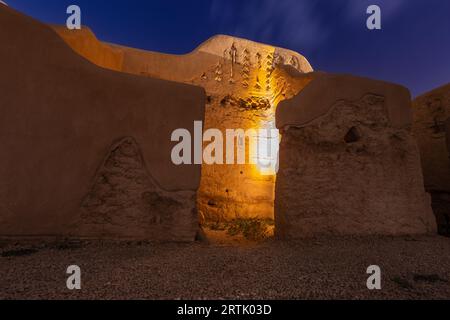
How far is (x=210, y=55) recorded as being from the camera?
8961 millimetres

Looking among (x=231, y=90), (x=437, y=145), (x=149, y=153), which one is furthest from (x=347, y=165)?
(x=231, y=90)

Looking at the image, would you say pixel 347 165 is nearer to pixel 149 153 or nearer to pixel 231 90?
pixel 149 153

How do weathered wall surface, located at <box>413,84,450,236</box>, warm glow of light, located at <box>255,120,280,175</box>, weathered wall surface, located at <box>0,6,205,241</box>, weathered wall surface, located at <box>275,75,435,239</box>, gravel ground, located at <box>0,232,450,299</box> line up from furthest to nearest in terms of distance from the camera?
warm glow of light, located at <box>255,120,280,175</box>
weathered wall surface, located at <box>413,84,450,236</box>
weathered wall surface, located at <box>275,75,435,239</box>
weathered wall surface, located at <box>0,6,205,241</box>
gravel ground, located at <box>0,232,450,299</box>

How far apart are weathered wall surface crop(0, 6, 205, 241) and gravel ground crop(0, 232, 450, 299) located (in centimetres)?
34

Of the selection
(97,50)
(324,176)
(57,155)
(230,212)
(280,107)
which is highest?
(97,50)

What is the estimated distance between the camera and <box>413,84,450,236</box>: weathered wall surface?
6.35 metres

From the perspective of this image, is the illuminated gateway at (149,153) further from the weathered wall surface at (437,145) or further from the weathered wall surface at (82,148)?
the weathered wall surface at (437,145)

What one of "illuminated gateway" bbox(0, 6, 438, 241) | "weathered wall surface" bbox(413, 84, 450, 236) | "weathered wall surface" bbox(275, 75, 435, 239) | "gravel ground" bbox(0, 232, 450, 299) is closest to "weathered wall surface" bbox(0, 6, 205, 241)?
"illuminated gateway" bbox(0, 6, 438, 241)

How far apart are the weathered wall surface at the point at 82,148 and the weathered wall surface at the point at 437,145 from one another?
22.0 feet

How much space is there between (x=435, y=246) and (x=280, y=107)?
3125 mm

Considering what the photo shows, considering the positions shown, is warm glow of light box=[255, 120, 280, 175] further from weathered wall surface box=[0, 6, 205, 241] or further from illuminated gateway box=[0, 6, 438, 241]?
weathered wall surface box=[0, 6, 205, 241]

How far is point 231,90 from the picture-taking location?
345 inches
